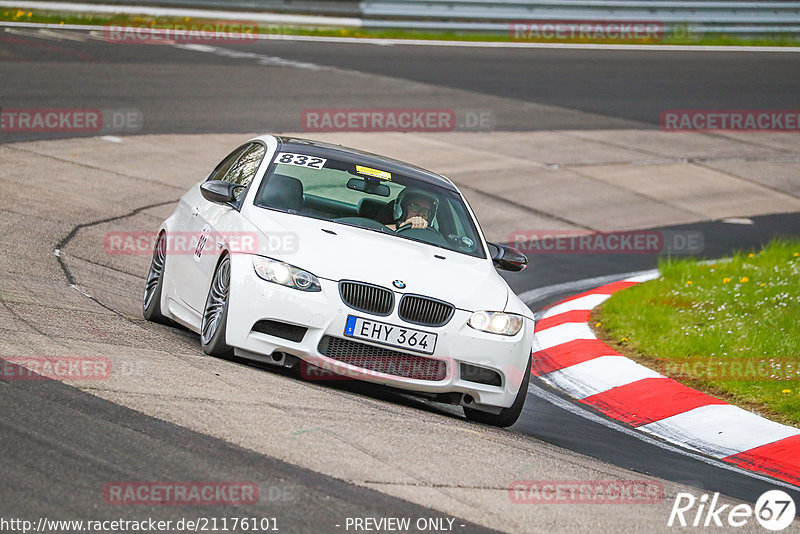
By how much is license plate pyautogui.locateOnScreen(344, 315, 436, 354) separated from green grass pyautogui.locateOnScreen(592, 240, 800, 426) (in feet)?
9.47

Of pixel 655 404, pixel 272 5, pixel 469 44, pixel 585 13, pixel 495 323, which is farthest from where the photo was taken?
pixel 585 13

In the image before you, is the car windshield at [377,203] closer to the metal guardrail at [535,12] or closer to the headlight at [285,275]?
the headlight at [285,275]

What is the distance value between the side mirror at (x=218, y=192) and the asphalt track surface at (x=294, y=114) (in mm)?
2403

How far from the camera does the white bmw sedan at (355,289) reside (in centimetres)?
698

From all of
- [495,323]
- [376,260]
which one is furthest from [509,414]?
[376,260]

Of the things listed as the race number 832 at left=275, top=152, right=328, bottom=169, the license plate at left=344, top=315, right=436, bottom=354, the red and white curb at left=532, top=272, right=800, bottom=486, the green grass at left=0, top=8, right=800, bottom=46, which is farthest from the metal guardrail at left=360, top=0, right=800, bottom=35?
the license plate at left=344, top=315, right=436, bottom=354

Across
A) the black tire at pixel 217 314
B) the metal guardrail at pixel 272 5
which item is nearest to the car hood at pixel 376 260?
the black tire at pixel 217 314

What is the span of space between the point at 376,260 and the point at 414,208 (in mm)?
1168

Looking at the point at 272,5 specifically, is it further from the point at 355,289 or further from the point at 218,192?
the point at 355,289

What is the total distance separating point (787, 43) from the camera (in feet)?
103

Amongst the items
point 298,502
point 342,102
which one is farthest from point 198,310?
point 342,102

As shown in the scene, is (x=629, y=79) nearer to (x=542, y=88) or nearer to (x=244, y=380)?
(x=542, y=88)

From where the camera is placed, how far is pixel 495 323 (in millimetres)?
7281

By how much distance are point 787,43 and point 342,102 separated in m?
16.3
